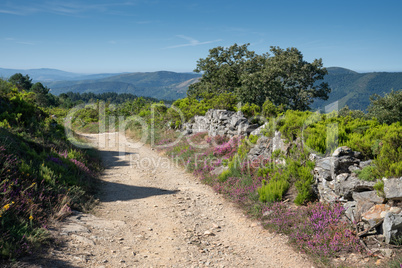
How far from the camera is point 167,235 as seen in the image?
6.24 m

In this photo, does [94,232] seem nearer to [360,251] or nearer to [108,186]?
[108,186]

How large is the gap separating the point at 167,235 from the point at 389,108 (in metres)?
21.9

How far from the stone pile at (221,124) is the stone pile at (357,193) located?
657 centimetres

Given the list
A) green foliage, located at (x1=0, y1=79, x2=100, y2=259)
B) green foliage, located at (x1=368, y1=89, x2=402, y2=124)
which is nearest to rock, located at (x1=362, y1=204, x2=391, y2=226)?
green foliage, located at (x1=0, y1=79, x2=100, y2=259)

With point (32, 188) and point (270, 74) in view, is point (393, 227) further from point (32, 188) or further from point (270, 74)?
point (270, 74)

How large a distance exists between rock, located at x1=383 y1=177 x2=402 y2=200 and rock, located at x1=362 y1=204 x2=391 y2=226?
273mm

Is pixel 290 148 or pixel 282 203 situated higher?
pixel 290 148

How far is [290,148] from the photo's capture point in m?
8.73

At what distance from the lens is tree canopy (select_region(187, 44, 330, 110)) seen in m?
28.2

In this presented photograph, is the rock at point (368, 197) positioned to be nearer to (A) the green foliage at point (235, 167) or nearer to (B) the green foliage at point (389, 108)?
(A) the green foliage at point (235, 167)

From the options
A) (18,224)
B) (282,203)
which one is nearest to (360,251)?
(282,203)

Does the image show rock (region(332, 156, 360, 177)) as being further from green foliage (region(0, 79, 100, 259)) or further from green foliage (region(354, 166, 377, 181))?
green foliage (region(0, 79, 100, 259))

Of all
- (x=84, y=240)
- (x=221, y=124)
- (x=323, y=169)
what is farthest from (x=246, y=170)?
(x=221, y=124)

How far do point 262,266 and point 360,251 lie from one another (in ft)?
6.42
